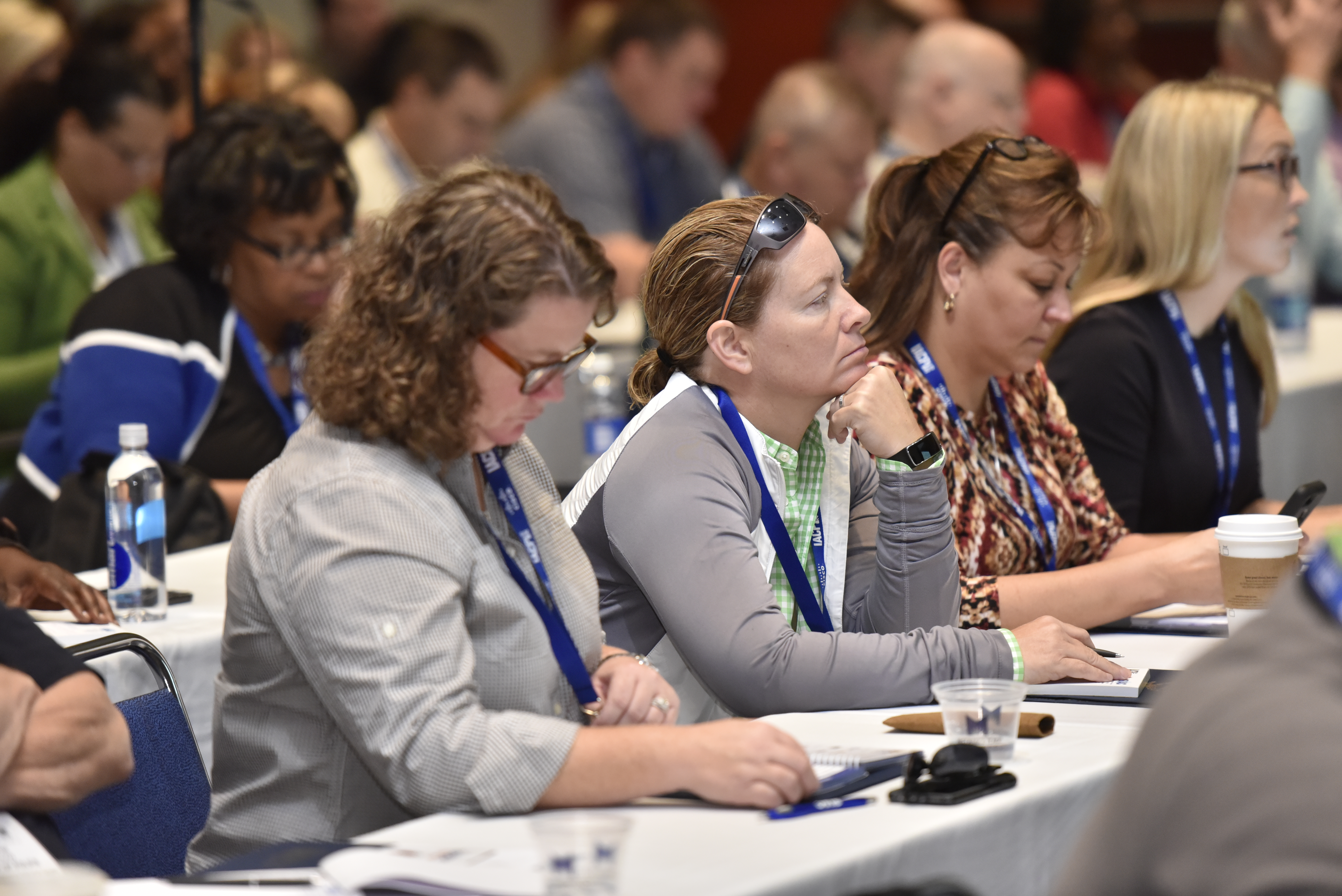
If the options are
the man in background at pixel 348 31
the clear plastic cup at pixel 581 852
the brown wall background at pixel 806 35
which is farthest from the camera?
the brown wall background at pixel 806 35

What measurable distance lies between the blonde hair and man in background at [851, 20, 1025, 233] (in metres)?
2.08

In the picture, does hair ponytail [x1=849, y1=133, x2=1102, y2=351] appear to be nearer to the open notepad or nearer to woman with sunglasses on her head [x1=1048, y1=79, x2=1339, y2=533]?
woman with sunglasses on her head [x1=1048, y1=79, x2=1339, y2=533]

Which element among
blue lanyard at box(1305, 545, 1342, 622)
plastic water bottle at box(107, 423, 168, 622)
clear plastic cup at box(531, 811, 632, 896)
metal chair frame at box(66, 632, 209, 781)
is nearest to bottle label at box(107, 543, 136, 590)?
plastic water bottle at box(107, 423, 168, 622)

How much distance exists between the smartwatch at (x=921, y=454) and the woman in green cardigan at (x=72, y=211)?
249 centimetres

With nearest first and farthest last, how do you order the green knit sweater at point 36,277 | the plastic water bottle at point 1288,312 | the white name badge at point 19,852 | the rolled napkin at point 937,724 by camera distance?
1. the white name badge at point 19,852
2. the rolled napkin at point 937,724
3. the green knit sweater at point 36,277
4. the plastic water bottle at point 1288,312

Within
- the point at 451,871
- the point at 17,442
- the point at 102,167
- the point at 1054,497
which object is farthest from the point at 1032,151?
the point at 102,167

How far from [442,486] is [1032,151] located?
1.33 m

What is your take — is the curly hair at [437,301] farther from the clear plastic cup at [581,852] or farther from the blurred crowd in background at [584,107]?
the blurred crowd in background at [584,107]

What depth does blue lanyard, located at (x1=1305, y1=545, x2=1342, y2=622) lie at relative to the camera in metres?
0.91

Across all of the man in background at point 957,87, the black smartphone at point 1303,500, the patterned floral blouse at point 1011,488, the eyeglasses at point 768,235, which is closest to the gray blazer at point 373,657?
the eyeglasses at point 768,235

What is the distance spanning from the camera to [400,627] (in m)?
1.51

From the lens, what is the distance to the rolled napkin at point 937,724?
1717mm

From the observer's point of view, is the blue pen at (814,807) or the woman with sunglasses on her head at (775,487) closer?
the blue pen at (814,807)

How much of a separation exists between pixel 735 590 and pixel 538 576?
266 millimetres
